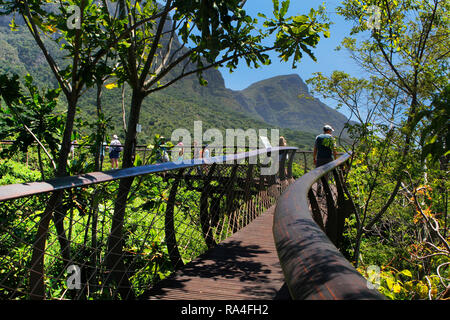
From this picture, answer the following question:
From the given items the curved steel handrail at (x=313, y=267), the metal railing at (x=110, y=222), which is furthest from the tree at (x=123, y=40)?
the curved steel handrail at (x=313, y=267)

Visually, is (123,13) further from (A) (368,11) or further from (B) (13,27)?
(A) (368,11)

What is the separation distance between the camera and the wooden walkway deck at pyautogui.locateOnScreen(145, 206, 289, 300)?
2.22 metres

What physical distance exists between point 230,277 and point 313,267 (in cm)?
208

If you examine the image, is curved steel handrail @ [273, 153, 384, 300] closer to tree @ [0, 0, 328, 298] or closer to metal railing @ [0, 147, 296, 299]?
metal railing @ [0, 147, 296, 299]

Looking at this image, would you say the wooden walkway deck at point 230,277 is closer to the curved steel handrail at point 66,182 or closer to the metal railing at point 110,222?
the metal railing at point 110,222

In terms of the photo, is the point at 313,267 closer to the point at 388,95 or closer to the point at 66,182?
the point at 66,182

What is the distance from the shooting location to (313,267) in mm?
598

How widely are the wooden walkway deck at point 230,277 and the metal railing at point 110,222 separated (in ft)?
0.76

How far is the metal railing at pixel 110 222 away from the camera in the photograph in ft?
5.49

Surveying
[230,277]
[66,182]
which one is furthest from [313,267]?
[230,277]

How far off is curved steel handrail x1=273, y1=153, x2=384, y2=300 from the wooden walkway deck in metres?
1.53

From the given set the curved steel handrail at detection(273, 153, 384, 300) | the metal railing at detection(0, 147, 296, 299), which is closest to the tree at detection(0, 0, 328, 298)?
the metal railing at detection(0, 147, 296, 299)

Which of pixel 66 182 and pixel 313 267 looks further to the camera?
pixel 66 182
